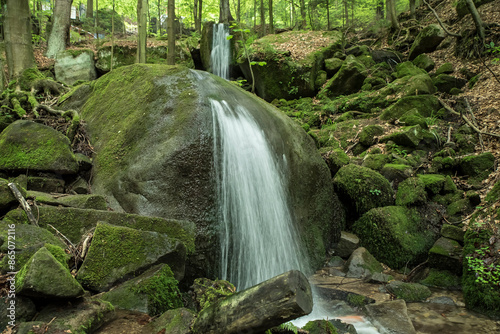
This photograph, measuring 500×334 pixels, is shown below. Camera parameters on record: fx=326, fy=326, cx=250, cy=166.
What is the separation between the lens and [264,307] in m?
2.14

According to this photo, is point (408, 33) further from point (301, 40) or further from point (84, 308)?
Result: point (84, 308)

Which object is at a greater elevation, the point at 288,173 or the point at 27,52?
the point at 27,52

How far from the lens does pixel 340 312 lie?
4.48 m

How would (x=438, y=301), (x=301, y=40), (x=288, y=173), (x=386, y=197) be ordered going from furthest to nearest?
(x=301, y=40) → (x=386, y=197) → (x=288, y=173) → (x=438, y=301)

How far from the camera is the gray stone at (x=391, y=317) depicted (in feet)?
12.9

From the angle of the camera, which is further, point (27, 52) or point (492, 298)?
point (27, 52)

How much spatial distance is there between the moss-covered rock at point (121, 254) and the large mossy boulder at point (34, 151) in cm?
219

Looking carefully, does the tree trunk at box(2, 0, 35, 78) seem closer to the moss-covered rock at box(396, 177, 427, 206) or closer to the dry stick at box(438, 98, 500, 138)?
the moss-covered rock at box(396, 177, 427, 206)

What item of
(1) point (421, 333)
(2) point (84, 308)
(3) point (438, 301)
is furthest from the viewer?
(3) point (438, 301)

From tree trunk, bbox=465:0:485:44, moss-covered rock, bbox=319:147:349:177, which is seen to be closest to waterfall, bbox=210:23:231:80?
moss-covered rock, bbox=319:147:349:177

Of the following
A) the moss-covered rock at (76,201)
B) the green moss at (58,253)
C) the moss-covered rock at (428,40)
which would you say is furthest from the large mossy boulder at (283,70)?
the green moss at (58,253)

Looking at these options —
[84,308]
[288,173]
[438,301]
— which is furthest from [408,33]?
[84,308]

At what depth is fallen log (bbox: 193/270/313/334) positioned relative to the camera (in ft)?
6.79

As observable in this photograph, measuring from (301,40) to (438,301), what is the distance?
13585mm
